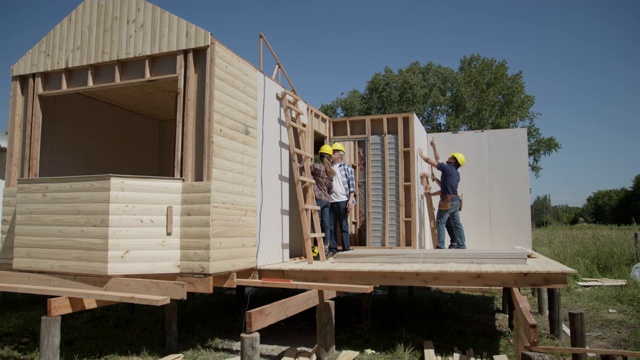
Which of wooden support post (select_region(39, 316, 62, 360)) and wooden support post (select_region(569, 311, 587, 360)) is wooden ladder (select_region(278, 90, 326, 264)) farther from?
wooden support post (select_region(569, 311, 587, 360))

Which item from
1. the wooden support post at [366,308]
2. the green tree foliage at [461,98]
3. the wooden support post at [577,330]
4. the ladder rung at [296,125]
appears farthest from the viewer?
the green tree foliage at [461,98]

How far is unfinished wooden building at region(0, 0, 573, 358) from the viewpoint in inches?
228

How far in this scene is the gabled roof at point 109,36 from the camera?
623cm

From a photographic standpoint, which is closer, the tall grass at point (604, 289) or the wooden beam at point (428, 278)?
the wooden beam at point (428, 278)

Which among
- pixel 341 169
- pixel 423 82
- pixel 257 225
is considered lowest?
pixel 257 225

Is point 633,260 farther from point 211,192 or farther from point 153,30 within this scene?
point 153,30

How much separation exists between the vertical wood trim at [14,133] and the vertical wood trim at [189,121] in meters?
2.73

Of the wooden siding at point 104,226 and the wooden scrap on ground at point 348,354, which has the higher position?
the wooden siding at point 104,226

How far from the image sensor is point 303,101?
866cm

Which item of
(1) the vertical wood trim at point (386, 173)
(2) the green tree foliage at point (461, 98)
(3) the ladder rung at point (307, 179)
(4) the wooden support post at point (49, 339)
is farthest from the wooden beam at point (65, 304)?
(2) the green tree foliage at point (461, 98)

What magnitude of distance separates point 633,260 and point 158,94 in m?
11.6

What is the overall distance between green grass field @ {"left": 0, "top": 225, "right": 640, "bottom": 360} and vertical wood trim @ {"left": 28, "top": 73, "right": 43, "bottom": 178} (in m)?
2.47

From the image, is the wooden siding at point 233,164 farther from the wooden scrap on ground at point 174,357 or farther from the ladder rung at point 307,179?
the wooden scrap on ground at point 174,357

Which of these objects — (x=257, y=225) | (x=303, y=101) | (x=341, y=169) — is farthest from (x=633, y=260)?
(x=257, y=225)
